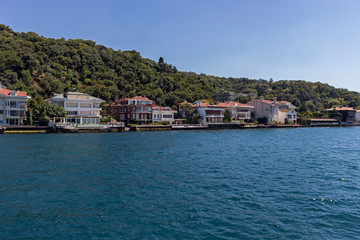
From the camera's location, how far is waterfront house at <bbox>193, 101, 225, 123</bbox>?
83.4m

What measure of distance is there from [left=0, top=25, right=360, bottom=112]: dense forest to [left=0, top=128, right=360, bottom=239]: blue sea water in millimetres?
58182

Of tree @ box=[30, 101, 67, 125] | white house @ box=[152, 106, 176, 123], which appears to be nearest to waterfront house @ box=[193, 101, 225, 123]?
white house @ box=[152, 106, 176, 123]

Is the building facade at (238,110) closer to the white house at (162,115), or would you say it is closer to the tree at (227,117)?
the tree at (227,117)

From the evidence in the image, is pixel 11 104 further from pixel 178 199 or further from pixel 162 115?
pixel 178 199

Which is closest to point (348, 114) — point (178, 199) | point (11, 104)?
point (178, 199)

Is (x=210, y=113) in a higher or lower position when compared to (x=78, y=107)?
lower

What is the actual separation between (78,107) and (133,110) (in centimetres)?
1519

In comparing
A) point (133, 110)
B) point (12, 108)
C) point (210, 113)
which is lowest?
point (12, 108)

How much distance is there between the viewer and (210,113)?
277 ft

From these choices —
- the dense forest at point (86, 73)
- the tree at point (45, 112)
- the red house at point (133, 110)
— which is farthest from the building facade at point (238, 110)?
the tree at point (45, 112)

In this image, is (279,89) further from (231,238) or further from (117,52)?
(231,238)

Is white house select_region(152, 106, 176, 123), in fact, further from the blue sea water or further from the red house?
the blue sea water

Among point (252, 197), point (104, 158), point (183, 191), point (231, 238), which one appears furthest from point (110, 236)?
→ point (104, 158)

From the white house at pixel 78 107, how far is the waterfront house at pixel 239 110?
142ft
